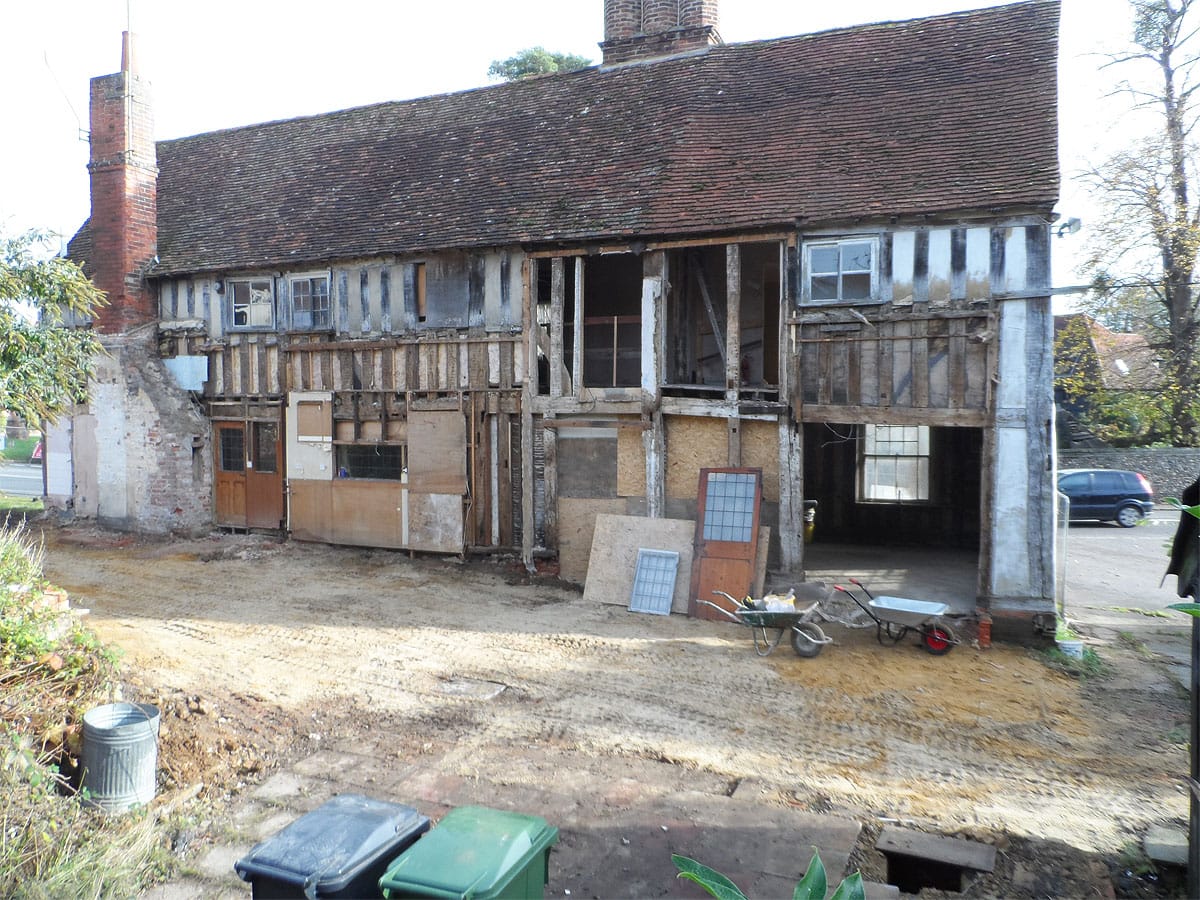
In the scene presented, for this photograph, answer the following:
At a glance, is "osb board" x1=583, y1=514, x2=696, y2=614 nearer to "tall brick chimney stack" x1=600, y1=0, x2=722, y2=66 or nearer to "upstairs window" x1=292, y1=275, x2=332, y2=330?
"upstairs window" x1=292, y1=275, x2=332, y2=330

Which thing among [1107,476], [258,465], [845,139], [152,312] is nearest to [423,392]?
[258,465]

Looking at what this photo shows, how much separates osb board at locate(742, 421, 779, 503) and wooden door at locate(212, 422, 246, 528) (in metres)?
10.4

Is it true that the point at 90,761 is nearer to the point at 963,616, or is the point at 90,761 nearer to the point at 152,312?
the point at 963,616

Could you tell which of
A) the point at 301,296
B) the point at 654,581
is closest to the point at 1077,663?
the point at 654,581

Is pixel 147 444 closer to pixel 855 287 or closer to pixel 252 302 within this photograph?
pixel 252 302

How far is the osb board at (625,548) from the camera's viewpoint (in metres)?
12.2

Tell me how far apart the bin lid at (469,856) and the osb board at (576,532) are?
914 cm

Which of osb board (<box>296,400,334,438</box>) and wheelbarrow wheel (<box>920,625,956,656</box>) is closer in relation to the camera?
wheelbarrow wheel (<box>920,625,956,656</box>)

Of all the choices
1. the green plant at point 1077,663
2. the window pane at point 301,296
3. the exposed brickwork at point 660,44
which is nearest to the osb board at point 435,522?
the window pane at point 301,296

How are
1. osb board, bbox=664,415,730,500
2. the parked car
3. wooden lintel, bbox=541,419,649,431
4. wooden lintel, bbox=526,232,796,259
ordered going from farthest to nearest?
the parked car, wooden lintel, bbox=541,419,649,431, osb board, bbox=664,415,730,500, wooden lintel, bbox=526,232,796,259

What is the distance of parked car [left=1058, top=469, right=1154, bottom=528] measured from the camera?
68.1 feet

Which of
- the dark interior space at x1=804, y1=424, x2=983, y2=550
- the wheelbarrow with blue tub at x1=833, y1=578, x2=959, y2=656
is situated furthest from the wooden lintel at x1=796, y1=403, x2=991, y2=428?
the dark interior space at x1=804, y1=424, x2=983, y2=550

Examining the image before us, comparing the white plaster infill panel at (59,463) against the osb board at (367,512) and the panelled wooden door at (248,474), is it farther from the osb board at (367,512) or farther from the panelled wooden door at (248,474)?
the osb board at (367,512)

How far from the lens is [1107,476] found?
21.0 m
